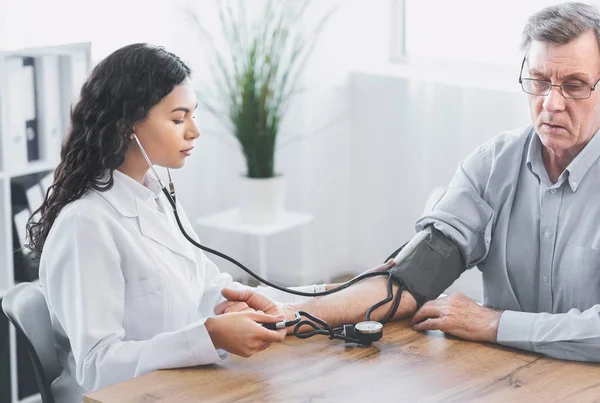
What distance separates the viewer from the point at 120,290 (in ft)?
5.90

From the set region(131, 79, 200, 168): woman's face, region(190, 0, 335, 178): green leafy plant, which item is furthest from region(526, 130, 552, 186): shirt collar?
region(190, 0, 335, 178): green leafy plant

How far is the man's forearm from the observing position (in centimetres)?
195

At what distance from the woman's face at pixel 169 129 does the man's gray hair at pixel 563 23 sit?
0.73m

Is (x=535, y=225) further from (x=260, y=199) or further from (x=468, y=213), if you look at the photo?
(x=260, y=199)

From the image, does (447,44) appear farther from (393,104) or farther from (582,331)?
(582,331)

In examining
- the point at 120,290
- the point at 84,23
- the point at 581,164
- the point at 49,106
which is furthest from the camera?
the point at 84,23

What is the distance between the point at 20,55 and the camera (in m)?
2.89

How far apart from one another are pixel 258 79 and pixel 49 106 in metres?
1.06

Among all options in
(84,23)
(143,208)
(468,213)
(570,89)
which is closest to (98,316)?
(143,208)

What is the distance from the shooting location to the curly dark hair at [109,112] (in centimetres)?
186

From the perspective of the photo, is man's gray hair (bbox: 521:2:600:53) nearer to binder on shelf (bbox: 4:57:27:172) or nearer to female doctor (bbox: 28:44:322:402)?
female doctor (bbox: 28:44:322:402)

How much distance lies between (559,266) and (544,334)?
11.2 inches

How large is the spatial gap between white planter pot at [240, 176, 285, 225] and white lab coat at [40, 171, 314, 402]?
1911 mm

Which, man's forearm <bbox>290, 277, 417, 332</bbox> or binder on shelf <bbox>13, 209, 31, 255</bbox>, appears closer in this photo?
man's forearm <bbox>290, 277, 417, 332</bbox>
